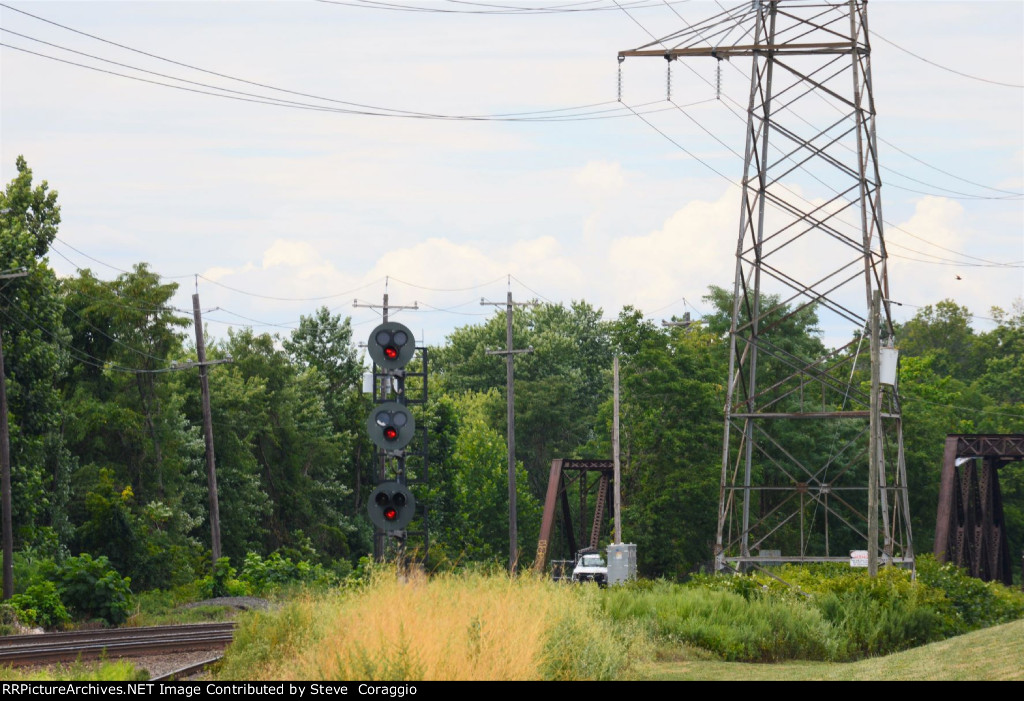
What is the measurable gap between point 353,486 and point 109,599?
167 feet

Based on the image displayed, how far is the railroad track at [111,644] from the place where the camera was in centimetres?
2108

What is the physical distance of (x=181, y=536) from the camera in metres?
56.1

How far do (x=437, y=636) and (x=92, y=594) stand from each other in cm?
2097

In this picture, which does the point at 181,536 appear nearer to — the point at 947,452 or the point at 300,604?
the point at 947,452

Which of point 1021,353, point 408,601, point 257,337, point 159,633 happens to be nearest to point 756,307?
point 159,633

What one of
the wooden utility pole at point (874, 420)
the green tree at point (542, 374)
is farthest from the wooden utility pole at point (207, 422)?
the green tree at point (542, 374)

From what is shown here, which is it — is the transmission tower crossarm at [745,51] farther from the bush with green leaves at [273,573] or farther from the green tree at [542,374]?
the green tree at [542,374]

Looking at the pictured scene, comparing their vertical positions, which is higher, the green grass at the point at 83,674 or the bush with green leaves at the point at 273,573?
the green grass at the point at 83,674

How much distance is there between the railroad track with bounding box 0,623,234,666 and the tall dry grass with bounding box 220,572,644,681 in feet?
12.2

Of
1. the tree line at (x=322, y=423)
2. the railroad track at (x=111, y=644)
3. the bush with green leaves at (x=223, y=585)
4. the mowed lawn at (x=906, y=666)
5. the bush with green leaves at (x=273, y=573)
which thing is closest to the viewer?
the mowed lawn at (x=906, y=666)

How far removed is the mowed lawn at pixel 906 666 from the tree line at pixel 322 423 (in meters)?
14.9

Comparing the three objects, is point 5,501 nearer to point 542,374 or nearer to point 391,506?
point 391,506

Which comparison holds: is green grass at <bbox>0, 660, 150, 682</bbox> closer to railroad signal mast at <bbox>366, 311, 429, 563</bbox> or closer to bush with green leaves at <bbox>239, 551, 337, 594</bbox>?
railroad signal mast at <bbox>366, 311, 429, 563</bbox>

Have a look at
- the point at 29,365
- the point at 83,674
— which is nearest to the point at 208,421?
the point at 29,365
